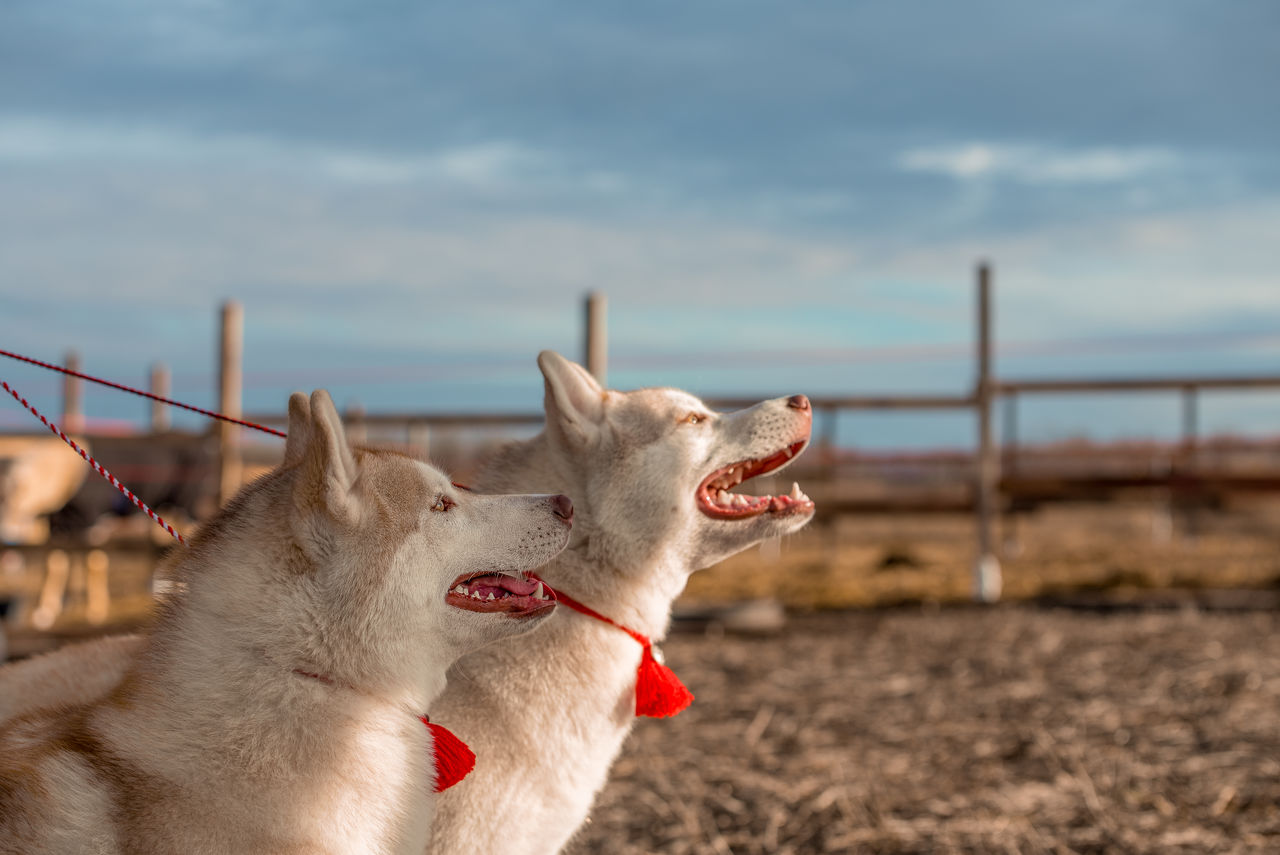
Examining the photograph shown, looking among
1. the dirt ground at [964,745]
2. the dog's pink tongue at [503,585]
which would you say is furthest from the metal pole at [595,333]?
the dog's pink tongue at [503,585]

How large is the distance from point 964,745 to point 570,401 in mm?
3120

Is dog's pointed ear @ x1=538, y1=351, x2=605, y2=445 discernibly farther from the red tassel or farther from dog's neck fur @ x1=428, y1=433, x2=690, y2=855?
the red tassel

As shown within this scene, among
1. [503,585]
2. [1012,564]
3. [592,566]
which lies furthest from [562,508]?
[1012,564]

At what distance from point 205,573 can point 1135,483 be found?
8.52 meters

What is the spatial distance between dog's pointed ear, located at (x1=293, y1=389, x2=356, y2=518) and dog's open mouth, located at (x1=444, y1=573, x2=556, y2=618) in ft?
0.92

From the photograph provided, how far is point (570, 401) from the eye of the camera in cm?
293

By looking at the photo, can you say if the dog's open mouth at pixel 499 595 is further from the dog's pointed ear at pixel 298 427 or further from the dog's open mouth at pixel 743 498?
the dog's open mouth at pixel 743 498

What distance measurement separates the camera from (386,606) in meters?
2.13

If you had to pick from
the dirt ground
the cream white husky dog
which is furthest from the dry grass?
the cream white husky dog

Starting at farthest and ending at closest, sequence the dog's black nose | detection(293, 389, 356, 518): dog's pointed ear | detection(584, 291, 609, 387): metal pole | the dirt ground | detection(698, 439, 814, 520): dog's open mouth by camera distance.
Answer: detection(584, 291, 609, 387): metal pole → the dirt ground → detection(698, 439, 814, 520): dog's open mouth → the dog's black nose → detection(293, 389, 356, 518): dog's pointed ear

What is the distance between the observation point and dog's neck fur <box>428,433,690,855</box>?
2.48 m

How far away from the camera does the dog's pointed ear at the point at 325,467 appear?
81.8 inches

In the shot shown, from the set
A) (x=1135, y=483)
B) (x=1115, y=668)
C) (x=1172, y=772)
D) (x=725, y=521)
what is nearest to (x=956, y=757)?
(x=1172, y=772)

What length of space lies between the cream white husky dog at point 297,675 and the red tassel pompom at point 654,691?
1.89 feet
